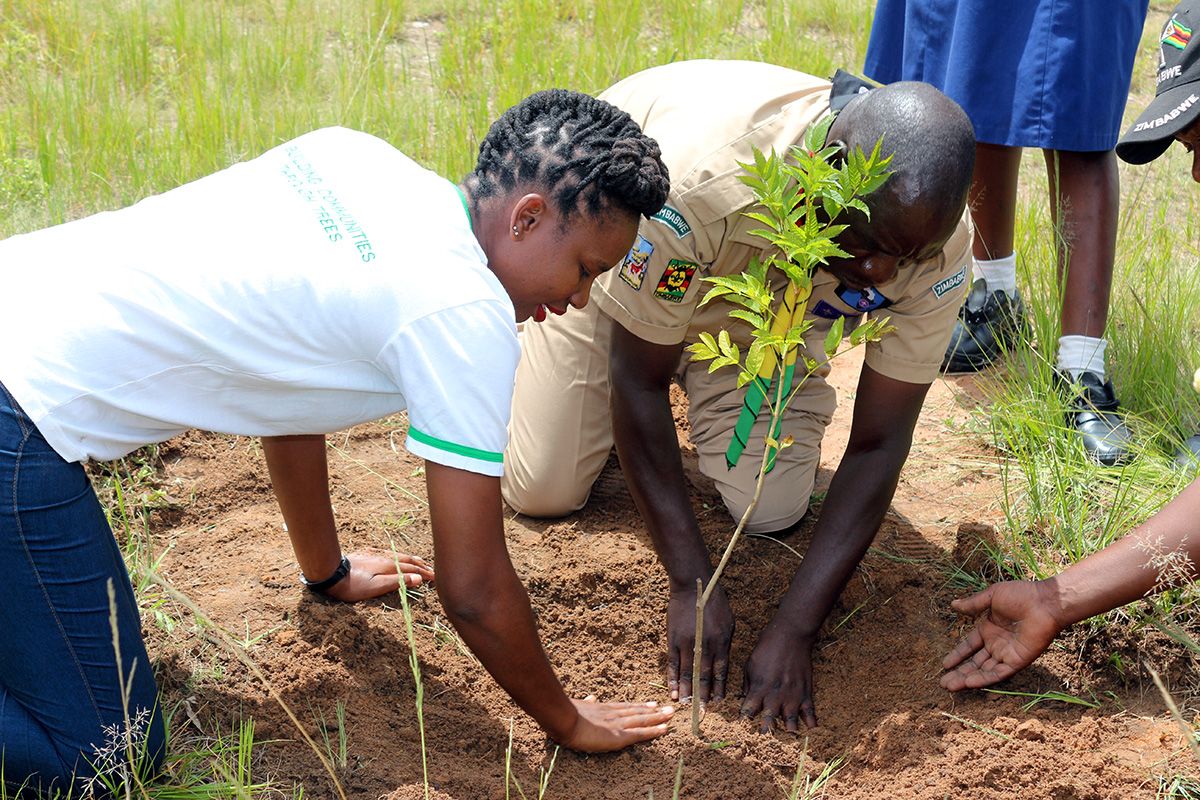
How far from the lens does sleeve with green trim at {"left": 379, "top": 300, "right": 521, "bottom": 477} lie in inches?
68.9

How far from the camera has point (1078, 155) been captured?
3424 millimetres

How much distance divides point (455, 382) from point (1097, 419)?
2.20 meters

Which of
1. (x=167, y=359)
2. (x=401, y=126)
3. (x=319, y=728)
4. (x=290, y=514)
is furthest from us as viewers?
(x=401, y=126)

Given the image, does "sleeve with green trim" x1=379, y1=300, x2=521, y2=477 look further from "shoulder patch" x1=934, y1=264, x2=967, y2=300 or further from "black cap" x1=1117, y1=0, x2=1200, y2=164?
"black cap" x1=1117, y1=0, x2=1200, y2=164

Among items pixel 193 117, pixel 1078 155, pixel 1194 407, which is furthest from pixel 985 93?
pixel 193 117

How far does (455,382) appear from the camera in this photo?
5.74ft

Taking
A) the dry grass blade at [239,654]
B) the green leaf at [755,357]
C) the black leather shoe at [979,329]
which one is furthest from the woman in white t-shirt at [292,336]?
the black leather shoe at [979,329]

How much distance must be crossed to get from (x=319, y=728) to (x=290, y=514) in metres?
0.47

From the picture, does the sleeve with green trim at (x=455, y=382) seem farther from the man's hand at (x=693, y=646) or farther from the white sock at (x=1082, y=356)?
the white sock at (x=1082, y=356)

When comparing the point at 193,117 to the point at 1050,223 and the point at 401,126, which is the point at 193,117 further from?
the point at 1050,223

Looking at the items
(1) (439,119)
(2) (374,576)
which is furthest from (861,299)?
(1) (439,119)

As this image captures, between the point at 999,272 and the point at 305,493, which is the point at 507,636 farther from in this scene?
the point at 999,272

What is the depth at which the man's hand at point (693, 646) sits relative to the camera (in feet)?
8.70

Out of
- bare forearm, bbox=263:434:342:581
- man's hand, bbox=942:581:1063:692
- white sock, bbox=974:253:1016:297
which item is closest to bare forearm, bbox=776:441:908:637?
man's hand, bbox=942:581:1063:692
